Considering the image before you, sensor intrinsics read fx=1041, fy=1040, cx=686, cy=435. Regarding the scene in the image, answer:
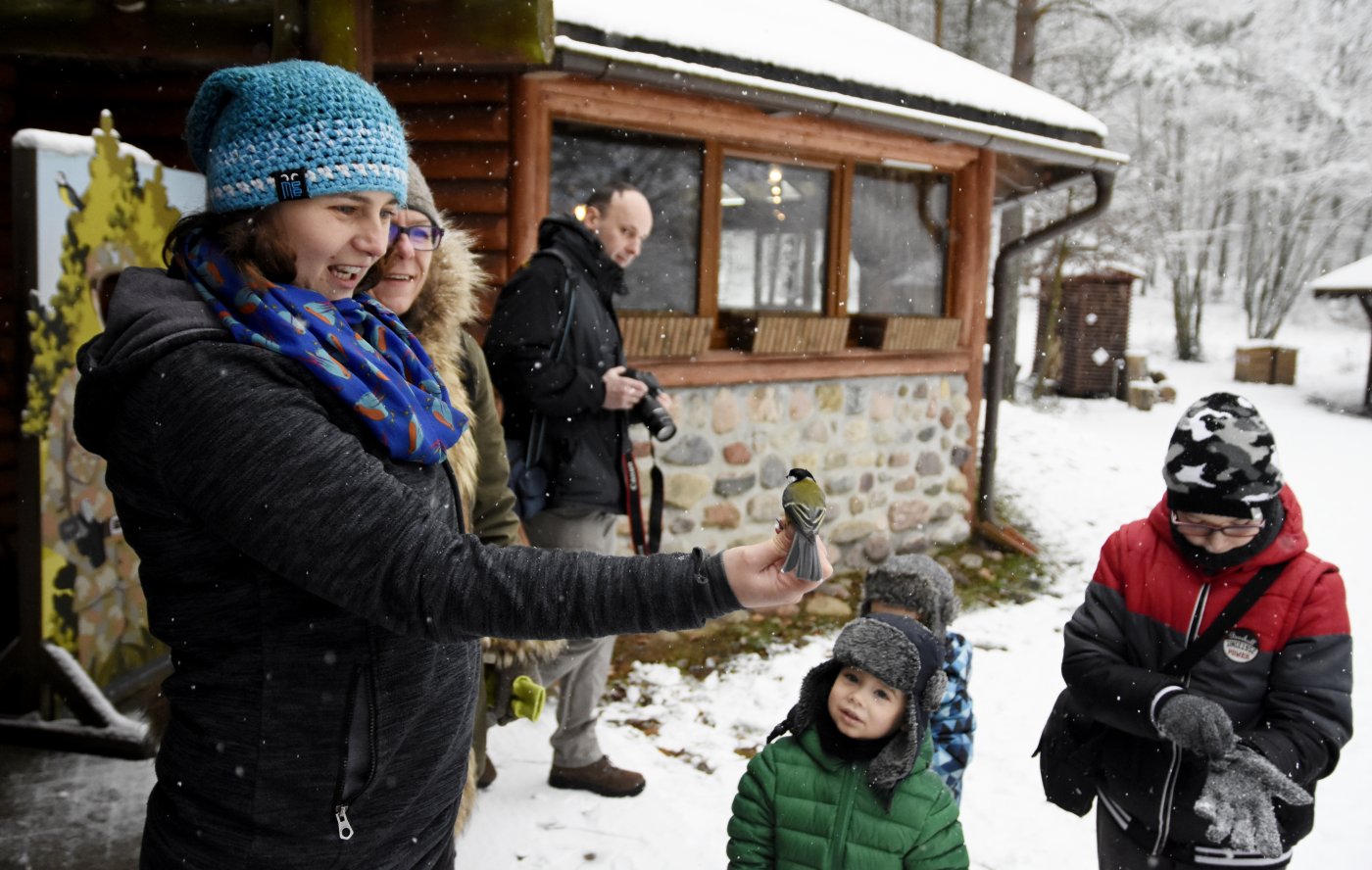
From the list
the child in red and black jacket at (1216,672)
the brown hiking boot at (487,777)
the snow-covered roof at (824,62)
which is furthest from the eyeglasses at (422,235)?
the snow-covered roof at (824,62)

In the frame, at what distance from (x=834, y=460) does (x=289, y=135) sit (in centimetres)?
538

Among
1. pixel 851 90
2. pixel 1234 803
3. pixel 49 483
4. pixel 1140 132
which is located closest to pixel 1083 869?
pixel 1234 803

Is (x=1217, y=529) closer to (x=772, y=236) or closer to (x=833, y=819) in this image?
(x=833, y=819)

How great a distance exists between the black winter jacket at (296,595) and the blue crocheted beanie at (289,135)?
15 cm

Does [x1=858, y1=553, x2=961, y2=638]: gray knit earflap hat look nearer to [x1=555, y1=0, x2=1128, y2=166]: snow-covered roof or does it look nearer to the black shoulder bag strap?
the black shoulder bag strap

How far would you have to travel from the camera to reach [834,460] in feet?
20.9

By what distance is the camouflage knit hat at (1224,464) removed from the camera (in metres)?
2.16

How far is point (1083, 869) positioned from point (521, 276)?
2.65 metres

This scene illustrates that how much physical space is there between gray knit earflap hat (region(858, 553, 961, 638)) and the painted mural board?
224 centimetres

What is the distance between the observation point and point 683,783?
3719 mm

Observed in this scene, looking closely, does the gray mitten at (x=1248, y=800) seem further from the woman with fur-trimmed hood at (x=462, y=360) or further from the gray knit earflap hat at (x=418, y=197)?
the gray knit earflap hat at (x=418, y=197)

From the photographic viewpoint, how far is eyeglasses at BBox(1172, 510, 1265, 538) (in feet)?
7.20

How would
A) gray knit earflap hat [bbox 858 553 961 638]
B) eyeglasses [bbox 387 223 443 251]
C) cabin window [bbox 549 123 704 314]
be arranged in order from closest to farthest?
eyeglasses [bbox 387 223 443 251], gray knit earflap hat [bbox 858 553 961 638], cabin window [bbox 549 123 704 314]

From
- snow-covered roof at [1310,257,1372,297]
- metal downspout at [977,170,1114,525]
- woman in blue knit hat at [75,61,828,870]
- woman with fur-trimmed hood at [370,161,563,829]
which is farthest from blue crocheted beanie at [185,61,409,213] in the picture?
snow-covered roof at [1310,257,1372,297]
